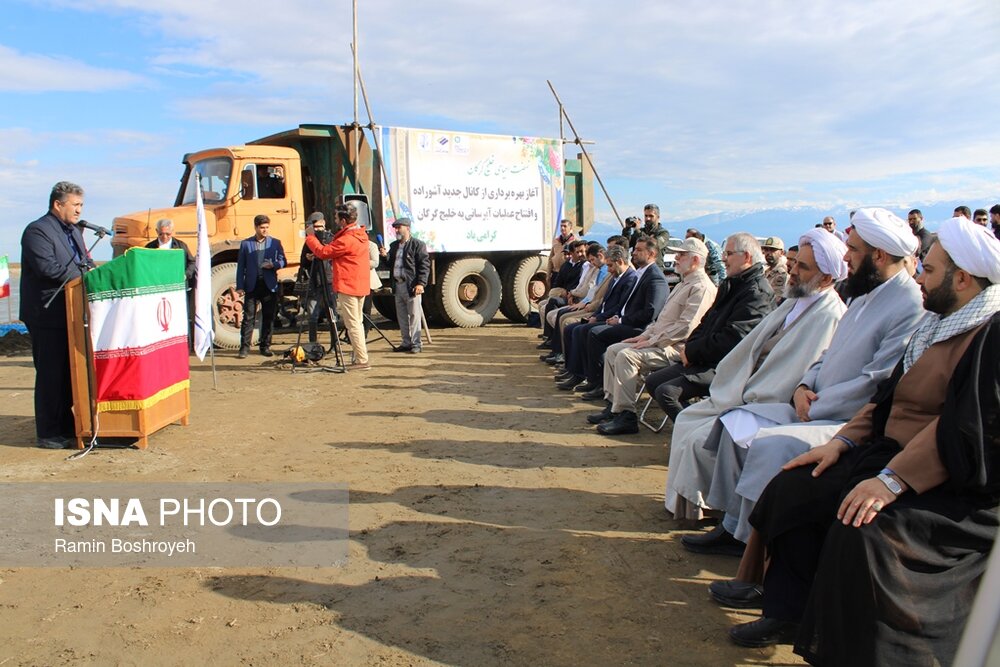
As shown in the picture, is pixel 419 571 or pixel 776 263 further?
pixel 776 263

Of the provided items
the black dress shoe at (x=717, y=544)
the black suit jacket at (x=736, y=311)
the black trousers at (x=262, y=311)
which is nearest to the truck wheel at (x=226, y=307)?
the black trousers at (x=262, y=311)

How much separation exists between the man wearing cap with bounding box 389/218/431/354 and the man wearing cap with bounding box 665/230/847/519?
640 centimetres

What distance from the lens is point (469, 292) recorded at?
13812 mm

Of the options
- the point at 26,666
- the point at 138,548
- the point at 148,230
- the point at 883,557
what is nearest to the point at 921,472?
the point at 883,557

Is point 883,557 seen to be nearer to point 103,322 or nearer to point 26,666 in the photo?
point 26,666

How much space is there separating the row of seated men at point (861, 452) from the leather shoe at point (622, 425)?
68.3 inches

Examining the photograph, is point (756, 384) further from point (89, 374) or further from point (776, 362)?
point (89, 374)

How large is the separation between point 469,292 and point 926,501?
37.9 ft

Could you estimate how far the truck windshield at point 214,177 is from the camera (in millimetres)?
11031

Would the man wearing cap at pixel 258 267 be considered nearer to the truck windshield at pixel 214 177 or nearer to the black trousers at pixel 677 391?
the truck windshield at pixel 214 177

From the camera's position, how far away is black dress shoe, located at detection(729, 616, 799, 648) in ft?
9.57

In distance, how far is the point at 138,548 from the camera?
3943mm

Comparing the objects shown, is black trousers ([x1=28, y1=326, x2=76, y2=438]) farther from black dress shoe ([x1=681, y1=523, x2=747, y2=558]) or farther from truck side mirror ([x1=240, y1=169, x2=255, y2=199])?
truck side mirror ([x1=240, y1=169, x2=255, y2=199])

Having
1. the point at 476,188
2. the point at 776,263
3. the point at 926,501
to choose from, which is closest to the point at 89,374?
the point at 926,501
